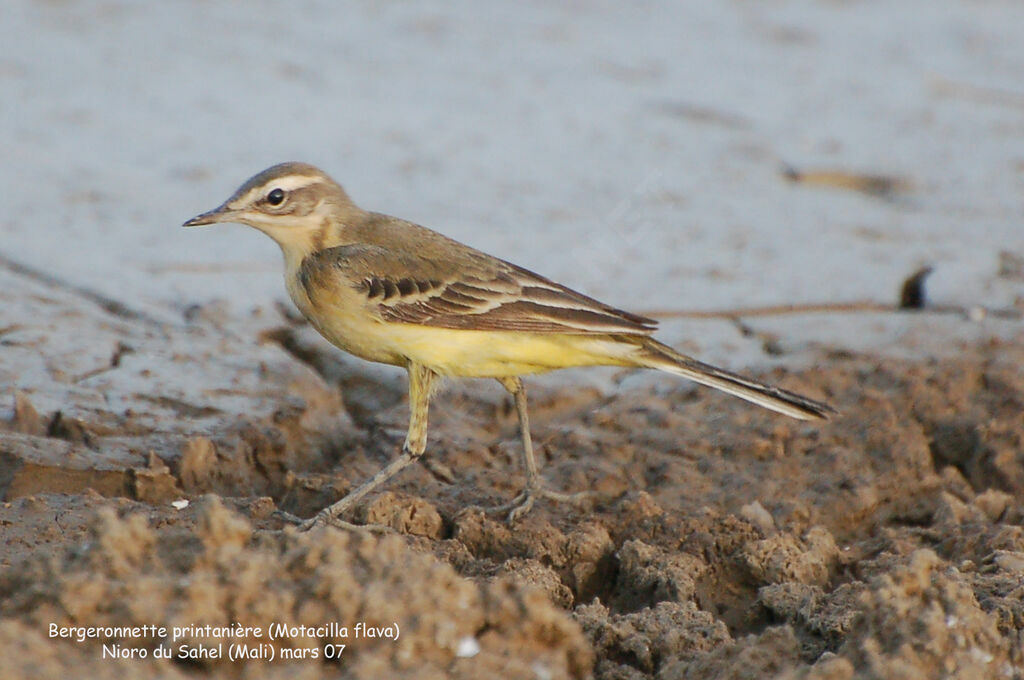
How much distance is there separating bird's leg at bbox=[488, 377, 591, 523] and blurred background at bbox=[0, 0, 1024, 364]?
1559 millimetres

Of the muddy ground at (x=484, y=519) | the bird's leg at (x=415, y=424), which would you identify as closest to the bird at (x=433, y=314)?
the bird's leg at (x=415, y=424)

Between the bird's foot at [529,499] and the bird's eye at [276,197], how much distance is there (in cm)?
149

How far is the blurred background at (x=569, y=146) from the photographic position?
7.36m

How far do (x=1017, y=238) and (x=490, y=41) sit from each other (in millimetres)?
4914

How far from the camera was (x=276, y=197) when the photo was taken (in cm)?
538

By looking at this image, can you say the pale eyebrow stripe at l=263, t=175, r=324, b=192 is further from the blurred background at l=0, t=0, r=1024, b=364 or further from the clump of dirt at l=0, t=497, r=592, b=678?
the clump of dirt at l=0, t=497, r=592, b=678

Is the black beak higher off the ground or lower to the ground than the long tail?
higher

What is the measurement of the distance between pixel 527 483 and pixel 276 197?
1540 mm

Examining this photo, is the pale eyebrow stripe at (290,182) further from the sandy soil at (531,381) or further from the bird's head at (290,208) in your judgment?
the sandy soil at (531,381)

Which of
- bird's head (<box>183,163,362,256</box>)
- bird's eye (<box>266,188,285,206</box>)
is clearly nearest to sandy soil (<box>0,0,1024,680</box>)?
bird's head (<box>183,163,362,256</box>)

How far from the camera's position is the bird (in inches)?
201

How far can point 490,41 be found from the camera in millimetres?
11391

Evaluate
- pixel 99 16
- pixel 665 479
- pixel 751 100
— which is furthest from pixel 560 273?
pixel 99 16

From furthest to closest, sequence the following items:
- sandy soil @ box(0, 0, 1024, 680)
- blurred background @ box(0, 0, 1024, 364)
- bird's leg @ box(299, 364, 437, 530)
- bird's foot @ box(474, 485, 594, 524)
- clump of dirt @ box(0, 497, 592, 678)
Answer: blurred background @ box(0, 0, 1024, 364) < bird's leg @ box(299, 364, 437, 530) < bird's foot @ box(474, 485, 594, 524) < sandy soil @ box(0, 0, 1024, 680) < clump of dirt @ box(0, 497, 592, 678)
